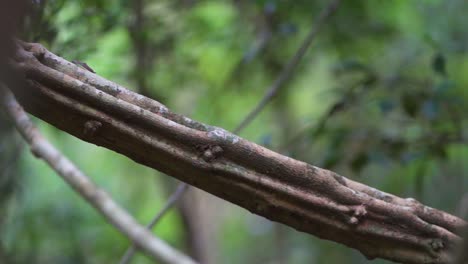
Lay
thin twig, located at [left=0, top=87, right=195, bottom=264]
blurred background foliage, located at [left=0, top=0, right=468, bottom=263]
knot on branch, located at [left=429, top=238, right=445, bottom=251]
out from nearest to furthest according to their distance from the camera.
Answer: knot on branch, located at [left=429, top=238, right=445, bottom=251] → thin twig, located at [left=0, top=87, right=195, bottom=264] → blurred background foliage, located at [left=0, top=0, right=468, bottom=263]

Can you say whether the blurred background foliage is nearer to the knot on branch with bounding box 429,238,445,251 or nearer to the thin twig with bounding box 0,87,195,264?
the thin twig with bounding box 0,87,195,264

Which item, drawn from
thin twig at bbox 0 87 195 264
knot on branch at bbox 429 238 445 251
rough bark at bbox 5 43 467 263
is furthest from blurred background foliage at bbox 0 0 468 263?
knot on branch at bbox 429 238 445 251

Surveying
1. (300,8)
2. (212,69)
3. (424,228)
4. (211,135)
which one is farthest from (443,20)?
(211,135)

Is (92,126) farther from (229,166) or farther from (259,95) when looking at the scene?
(259,95)

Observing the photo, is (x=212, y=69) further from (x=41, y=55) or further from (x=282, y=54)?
(x=41, y=55)

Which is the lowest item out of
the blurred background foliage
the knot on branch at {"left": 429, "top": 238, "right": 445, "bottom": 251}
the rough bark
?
the blurred background foliage

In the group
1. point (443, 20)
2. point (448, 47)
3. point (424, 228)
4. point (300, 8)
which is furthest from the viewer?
point (443, 20)

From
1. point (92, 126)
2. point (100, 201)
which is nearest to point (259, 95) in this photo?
point (100, 201)
